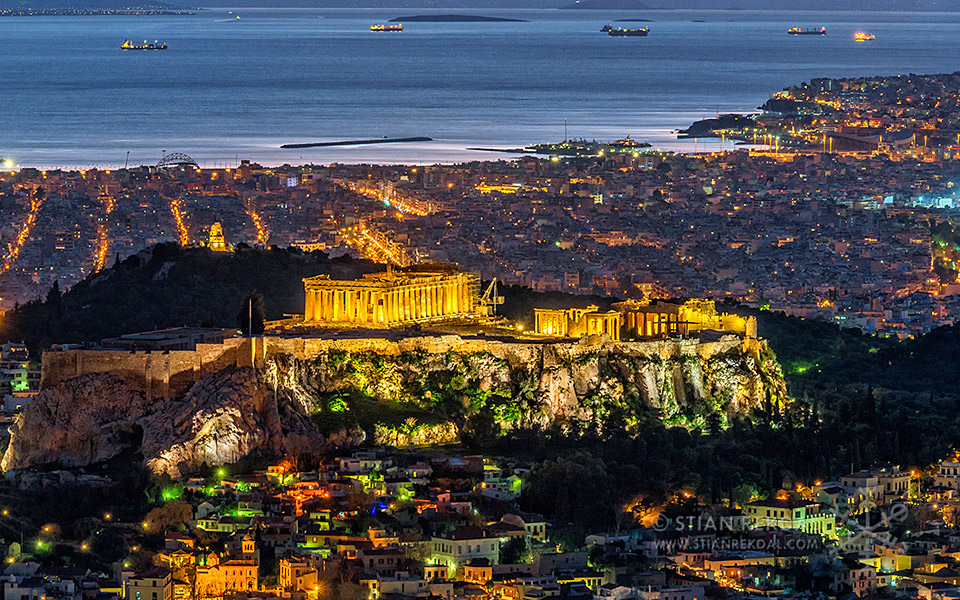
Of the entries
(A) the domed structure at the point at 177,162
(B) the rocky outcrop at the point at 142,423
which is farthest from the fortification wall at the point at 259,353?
(A) the domed structure at the point at 177,162

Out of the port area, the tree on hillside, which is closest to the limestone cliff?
the tree on hillside

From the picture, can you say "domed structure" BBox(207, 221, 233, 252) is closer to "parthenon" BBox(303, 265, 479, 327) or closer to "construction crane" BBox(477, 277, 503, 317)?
"construction crane" BBox(477, 277, 503, 317)

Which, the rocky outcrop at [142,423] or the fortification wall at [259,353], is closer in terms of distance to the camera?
the rocky outcrop at [142,423]

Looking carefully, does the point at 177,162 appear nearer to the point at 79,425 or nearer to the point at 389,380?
the point at 389,380

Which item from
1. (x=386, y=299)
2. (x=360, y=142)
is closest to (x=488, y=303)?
(x=386, y=299)

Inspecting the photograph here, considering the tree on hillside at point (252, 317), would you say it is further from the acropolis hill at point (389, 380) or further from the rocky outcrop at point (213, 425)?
the rocky outcrop at point (213, 425)

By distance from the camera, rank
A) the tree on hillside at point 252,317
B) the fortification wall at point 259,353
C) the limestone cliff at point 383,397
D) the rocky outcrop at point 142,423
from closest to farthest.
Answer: the rocky outcrop at point 142,423 → the limestone cliff at point 383,397 → the fortification wall at point 259,353 → the tree on hillside at point 252,317
